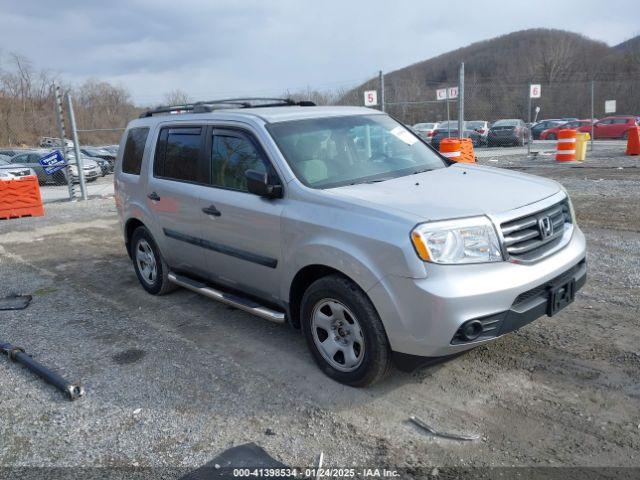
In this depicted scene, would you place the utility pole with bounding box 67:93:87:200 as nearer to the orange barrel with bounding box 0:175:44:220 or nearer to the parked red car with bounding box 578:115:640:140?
the orange barrel with bounding box 0:175:44:220

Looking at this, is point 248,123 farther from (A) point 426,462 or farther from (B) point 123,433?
(A) point 426,462

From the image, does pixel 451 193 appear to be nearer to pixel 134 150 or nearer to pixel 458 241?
pixel 458 241

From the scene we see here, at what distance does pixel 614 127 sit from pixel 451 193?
104 feet

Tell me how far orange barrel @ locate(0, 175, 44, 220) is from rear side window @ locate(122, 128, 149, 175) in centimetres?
757

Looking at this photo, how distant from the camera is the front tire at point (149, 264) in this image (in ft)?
18.6

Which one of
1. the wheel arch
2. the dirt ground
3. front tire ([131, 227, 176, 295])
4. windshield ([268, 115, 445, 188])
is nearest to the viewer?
the dirt ground

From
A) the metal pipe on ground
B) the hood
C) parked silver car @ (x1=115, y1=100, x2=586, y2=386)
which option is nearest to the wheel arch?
parked silver car @ (x1=115, y1=100, x2=586, y2=386)

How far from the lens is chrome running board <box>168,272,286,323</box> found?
412 centimetres

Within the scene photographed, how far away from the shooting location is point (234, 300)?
450cm

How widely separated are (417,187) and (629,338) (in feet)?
6.74

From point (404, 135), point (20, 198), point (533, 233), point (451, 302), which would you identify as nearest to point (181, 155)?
point (404, 135)

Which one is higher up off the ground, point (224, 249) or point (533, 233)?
point (533, 233)

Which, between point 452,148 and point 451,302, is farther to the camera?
point 452,148

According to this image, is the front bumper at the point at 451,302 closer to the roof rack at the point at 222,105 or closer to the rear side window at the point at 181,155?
the rear side window at the point at 181,155
